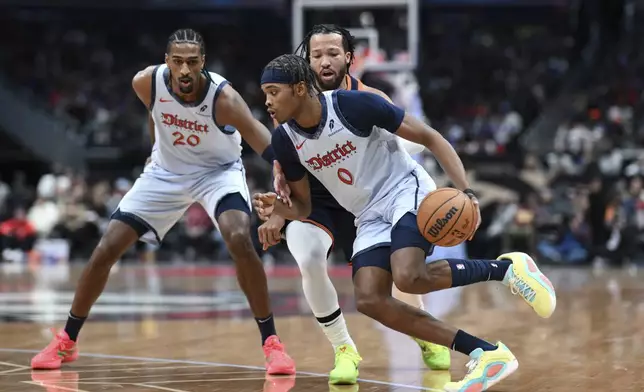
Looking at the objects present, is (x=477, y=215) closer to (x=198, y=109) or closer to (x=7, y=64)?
(x=198, y=109)

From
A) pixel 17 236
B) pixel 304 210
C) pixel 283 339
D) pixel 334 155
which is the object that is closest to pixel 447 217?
pixel 334 155

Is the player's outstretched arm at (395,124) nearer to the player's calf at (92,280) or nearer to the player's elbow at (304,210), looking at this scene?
the player's elbow at (304,210)

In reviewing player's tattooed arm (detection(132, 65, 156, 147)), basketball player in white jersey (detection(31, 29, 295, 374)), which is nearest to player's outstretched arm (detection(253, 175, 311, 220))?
basketball player in white jersey (detection(31, 29, 295, 374))

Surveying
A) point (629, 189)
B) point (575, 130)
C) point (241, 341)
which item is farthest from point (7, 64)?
point (241, 341)

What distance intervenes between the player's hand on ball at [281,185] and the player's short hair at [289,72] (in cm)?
47

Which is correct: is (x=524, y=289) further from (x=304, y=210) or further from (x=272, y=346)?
(x=272, y=346)

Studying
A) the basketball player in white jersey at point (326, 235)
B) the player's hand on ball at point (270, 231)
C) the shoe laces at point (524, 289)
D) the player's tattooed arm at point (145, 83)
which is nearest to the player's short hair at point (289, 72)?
the basketball player in white jersey at point (326, 235)

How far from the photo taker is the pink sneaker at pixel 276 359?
219 inches

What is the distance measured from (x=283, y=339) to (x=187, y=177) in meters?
1.53

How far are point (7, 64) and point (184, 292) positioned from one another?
1338 centimetres

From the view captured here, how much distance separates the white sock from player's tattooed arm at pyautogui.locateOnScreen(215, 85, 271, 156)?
1.79ft

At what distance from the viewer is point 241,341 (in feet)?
23.1

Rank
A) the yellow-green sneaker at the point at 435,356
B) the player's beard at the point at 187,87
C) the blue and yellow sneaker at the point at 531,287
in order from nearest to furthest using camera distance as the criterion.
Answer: the blue and yellow sneaker at the point at 531,287 → the yellow-green sneaker at the point at 435,356 → the player's beard at the point at 187,87

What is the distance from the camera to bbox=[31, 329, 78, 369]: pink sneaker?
5859 mm
